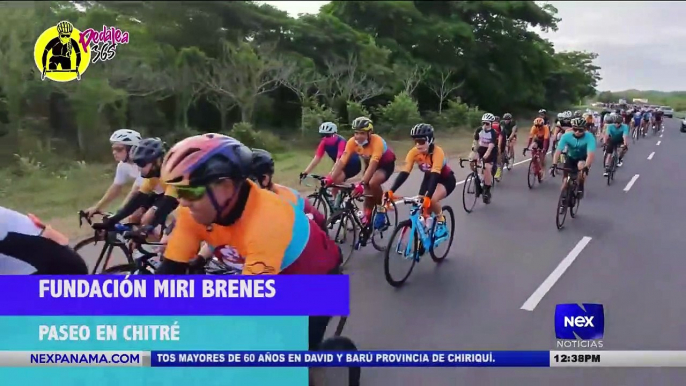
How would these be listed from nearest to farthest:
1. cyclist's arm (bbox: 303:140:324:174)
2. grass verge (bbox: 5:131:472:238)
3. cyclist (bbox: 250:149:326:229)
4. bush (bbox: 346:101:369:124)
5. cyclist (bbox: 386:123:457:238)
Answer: grass verge (bbox: 5:131:472:238), cyclist (bbox: 250:149:326:229), bush (bbox: 346:101:369:124), cyclist's arm (bbox: 303:140:324:174), cyclist (bbox: 386:123:457:238)

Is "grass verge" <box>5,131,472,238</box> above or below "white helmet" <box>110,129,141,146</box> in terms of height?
below

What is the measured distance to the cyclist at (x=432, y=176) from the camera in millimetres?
4039

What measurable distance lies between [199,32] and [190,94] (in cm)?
31

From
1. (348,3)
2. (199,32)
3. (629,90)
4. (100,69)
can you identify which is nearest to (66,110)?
(100,69)

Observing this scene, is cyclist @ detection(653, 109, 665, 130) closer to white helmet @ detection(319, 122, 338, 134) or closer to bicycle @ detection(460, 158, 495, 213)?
white helmet @ detection(319, 122, 338, 134)

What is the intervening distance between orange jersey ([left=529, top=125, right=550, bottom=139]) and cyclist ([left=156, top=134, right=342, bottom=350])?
2201 millimetres

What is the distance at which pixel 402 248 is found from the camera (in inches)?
162

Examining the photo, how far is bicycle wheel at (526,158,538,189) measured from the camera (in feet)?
16.1

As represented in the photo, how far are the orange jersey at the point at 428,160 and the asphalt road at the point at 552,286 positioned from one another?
25.0 inches

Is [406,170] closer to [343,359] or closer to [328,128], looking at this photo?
[328,128]

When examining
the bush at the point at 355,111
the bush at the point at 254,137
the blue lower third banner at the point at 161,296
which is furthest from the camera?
the bush at the point at 355,111

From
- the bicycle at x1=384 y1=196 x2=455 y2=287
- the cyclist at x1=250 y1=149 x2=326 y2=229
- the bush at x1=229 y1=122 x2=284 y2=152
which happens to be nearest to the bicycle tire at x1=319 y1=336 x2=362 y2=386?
the cyclist at x1=250 y1=149 x2=326 y2=229

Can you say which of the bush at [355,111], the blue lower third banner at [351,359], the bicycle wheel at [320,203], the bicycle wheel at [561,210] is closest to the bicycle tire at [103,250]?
the blue lower third banner at [351,359]

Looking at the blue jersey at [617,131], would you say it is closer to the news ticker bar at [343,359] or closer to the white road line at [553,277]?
the white road line at [553,277]
